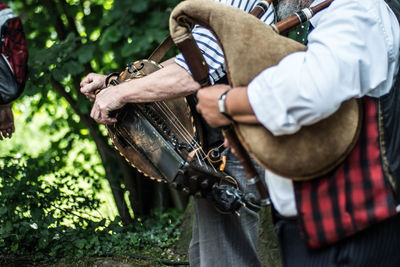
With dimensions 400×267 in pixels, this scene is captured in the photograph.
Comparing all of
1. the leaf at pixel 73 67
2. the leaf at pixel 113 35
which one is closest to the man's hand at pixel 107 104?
the leaf at pixel 113 35

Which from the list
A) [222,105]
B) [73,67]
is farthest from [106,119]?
[73,67]

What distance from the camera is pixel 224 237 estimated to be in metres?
2.10

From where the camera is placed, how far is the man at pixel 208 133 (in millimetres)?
1780

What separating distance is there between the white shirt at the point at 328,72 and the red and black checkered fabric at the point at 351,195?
152mm

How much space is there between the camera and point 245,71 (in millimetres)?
1301

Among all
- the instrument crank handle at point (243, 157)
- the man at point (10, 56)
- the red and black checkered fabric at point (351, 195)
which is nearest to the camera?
the red and black checkered fabric at point (351, 195)

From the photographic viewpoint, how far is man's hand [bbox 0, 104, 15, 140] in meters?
2.58

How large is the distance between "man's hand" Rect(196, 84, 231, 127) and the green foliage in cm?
228

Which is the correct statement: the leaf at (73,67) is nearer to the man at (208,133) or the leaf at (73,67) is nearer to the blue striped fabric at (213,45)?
the man at (208,133)

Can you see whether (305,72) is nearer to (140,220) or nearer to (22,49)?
(22,49)

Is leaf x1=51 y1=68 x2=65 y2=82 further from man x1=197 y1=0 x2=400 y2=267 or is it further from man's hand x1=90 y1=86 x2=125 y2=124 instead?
man x1=197 y1=0 x2=400 y2=267

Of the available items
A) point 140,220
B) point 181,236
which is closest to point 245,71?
point 181,236

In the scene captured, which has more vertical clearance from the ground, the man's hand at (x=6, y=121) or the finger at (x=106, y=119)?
the finger at (x=106, y=119)

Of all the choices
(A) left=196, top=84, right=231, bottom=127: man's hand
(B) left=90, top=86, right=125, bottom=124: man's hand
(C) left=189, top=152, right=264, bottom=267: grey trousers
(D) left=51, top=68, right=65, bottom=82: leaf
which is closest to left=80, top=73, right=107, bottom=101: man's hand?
(B) left=90, top=86, right=125, bottom=124: man's hand
